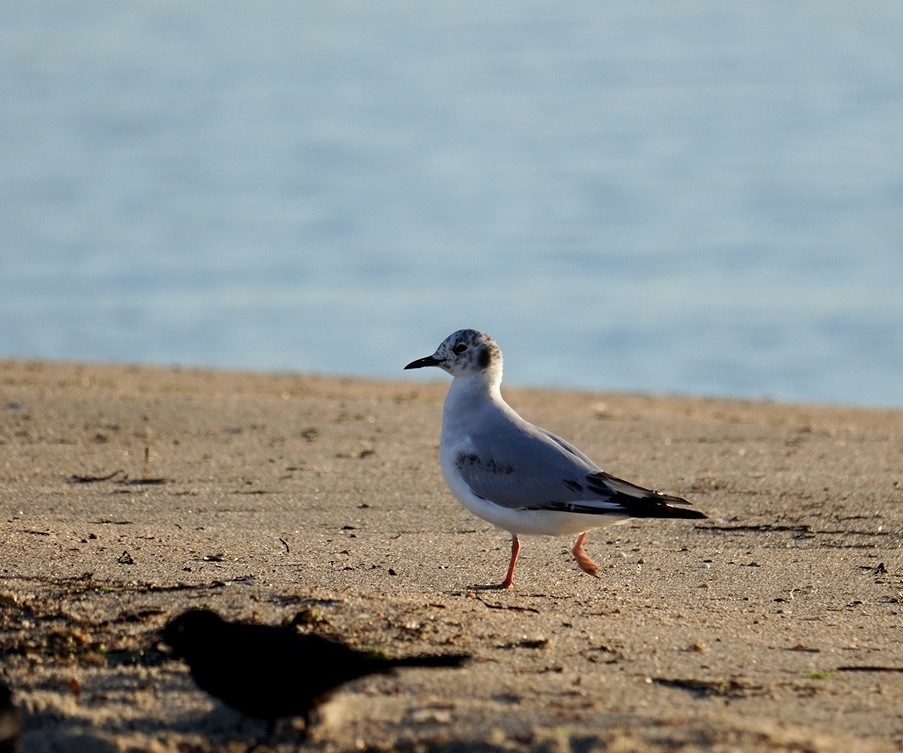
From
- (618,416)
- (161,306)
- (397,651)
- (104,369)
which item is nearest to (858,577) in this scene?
(397,651)

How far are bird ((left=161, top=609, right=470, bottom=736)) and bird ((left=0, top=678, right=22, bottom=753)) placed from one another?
511 millimetres

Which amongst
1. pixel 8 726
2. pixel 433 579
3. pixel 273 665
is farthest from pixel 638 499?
pixel 8 726

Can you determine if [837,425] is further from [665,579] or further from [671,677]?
[671,677]

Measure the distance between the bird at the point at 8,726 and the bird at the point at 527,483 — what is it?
2.26 metres

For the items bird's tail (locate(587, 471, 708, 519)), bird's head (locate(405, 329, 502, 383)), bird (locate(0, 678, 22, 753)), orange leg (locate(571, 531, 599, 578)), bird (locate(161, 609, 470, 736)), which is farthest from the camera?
bird's head (locate(405, 329, 502, 383))

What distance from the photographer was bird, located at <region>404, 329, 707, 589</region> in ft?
20.0

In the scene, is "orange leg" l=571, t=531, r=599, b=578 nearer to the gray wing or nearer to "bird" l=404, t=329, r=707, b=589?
"bird" l=404, t=329, r=707, b=589

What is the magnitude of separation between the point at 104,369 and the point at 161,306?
6.64m

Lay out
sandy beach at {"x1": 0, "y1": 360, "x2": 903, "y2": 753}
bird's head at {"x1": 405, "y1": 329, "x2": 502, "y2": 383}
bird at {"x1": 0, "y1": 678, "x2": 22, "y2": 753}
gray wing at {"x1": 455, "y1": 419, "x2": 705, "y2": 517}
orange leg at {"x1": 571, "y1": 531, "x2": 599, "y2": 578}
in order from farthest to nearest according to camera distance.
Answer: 1. bird's head at {"x1": 405, "y1": 329, "x2": 502, "y2": 383}
2. orange leg at {"x1": 571, "y1": 531, "x2": 599, "y2": 578}
3. gray wing at {"x1": 455, "y1": 419, "x2": 705, "y2": 517}
4. sandy beach at {"x1": 0, "y1": 360, "x2": 903, "y2": 753}
5. bird at {"x1": 0, "y1": 678, "x2": 22, "y2": 753}

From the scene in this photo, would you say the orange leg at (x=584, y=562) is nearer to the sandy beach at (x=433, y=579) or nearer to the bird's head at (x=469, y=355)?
the sandy beach at (x=433, y=579)

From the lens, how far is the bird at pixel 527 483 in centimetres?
608

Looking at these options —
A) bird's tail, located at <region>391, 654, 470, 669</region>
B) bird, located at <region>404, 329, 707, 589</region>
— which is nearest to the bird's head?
bird, located at <region>404, 329, 707, 589</region>

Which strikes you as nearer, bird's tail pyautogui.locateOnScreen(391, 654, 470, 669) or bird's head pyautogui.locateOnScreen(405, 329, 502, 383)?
bird's tail pyautogui.locateOnScreen(391, 654, 470, 669)

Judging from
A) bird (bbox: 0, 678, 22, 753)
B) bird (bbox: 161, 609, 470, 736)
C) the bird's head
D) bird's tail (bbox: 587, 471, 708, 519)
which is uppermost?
the bird's head
